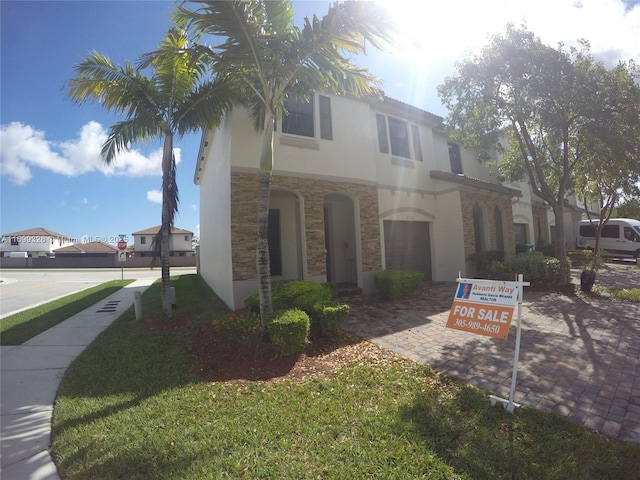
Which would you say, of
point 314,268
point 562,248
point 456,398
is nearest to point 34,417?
point 456,398

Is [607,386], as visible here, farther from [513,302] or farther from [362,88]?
[362,88]

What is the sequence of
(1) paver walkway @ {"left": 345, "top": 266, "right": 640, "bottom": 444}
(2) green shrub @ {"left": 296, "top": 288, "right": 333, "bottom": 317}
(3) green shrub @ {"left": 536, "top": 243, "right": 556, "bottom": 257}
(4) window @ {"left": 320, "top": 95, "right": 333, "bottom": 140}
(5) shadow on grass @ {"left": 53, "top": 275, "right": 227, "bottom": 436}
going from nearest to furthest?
(1) paver walkway @ {"left": 345, "top": 266, "right": 640, "bottom": 444} → (5) shadow on grass @ {"left": 53, "top": 275, "right": 227, "bottom": 436} → (2) green shrub @ {"left": 296, "top": 288, "right": 333, "bottom": 317} → (4) window @ {"left": 320, "top": 95, "right": 333, "bottom": 140} → (3) green shrub @ {"left": 536, "top": 243, "right": 556, "bottom": 257}

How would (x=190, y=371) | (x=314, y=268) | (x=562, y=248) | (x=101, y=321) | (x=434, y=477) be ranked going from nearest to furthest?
(x=434, y=477)
(x=190, y=371)
(x=101, y=321)
(x=314, y=268)
(x=562, y=248)

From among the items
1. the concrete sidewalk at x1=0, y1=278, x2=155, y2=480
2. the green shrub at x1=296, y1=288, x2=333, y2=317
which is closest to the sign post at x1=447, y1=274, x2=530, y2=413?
the green shrub at x1=296, y1=288, x2=333, y2=317

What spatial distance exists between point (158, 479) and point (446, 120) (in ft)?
43.5

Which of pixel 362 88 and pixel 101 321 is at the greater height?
pixel 362 88

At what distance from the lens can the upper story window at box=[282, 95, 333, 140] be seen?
9234 mm

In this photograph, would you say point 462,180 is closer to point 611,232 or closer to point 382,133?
point 382,133

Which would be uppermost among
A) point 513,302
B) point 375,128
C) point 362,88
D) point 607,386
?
point 375,128

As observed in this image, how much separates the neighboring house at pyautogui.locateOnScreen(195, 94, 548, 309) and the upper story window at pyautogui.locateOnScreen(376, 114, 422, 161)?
4cm

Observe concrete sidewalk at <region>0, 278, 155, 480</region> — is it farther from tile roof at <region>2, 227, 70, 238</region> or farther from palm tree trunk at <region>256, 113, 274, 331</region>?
tile roof at <region>2, 227, 70, 238</region>

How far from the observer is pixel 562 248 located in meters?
11.0

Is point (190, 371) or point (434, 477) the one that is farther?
point (190, 371)

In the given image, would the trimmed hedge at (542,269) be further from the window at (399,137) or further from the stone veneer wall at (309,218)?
the window at (399,137)
